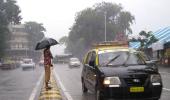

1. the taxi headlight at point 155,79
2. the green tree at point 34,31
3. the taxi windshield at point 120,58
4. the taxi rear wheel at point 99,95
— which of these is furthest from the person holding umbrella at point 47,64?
the green tree at point 34,31

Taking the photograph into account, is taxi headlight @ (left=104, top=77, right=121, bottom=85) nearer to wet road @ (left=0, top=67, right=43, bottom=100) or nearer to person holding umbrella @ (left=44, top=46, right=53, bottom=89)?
person holding umbrella @ (left=44, top=46, right=53, bottom=89)

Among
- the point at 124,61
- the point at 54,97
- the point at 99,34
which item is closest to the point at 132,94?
the point at 124,61

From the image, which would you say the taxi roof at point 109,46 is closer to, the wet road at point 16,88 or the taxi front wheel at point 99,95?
the taxi front wheel at point 99,95

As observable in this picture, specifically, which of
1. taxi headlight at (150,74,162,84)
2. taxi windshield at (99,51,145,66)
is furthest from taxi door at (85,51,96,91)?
taxi headlight at (150,74,162,84)

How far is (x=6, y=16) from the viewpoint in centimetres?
7631

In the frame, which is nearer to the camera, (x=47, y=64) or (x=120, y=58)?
(x=120, y=58)

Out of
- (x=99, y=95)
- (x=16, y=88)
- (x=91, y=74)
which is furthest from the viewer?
(x=16, y=88)

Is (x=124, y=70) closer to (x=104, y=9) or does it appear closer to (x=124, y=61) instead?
(x=124, y=61)

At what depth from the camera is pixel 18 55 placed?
434ft

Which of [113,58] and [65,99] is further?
A: [65,99]

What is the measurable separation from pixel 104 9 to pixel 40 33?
64.7m

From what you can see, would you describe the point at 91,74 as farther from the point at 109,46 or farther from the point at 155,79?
the point at 109,46

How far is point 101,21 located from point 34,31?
6528 centimetres

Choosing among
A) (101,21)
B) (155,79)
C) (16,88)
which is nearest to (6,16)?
(101,21)
